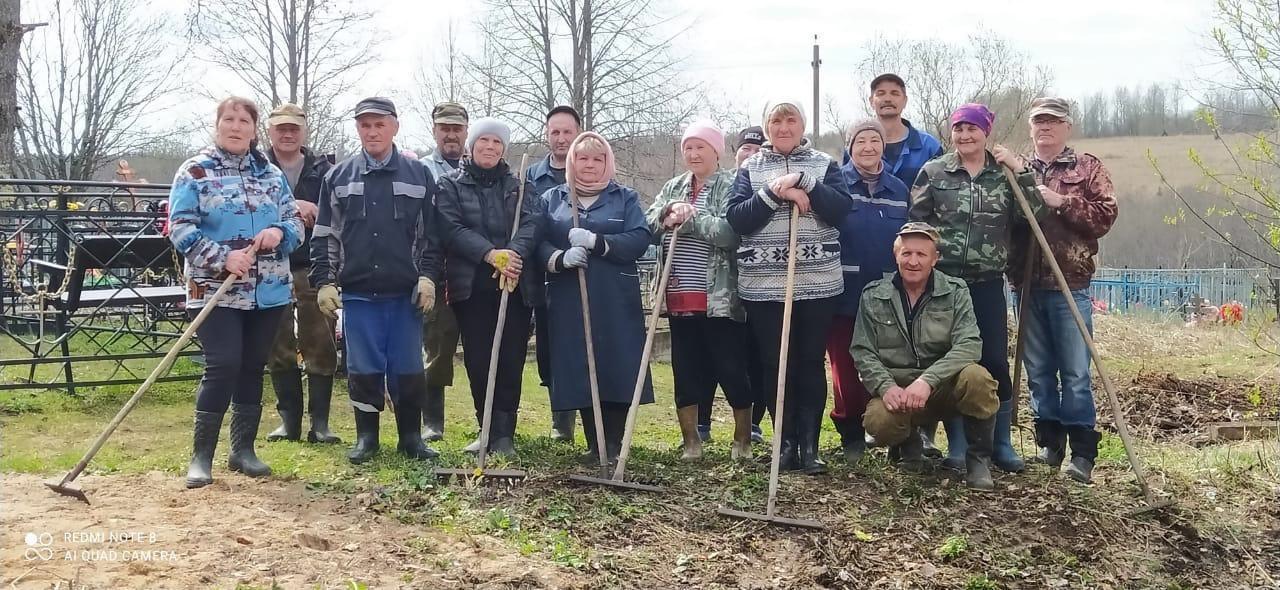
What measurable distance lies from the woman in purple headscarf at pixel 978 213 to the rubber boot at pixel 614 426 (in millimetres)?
1703

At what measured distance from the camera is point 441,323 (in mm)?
5863

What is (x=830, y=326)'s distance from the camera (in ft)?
16.0

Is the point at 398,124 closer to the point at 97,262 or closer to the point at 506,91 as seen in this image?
the point at 97,262

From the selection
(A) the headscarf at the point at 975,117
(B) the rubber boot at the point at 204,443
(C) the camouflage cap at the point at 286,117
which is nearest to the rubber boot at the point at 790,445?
(A) the headscarf at the point at 975,117

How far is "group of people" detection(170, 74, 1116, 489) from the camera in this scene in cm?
451

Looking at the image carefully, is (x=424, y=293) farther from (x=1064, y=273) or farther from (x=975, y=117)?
(x=1064, y=273)

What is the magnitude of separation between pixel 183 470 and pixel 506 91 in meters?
15.4

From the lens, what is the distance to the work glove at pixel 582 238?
15.7ft

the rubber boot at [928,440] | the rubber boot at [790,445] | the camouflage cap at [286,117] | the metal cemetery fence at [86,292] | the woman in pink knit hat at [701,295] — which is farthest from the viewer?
the metal cemetery fence at [86,292]

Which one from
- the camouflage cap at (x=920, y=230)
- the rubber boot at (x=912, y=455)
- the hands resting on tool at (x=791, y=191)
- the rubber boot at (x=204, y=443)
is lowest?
the rubber boot at (x=912, y=455)

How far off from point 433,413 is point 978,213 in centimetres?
346

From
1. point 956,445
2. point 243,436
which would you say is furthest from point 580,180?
point 956,445

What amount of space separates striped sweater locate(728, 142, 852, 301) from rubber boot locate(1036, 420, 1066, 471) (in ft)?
4.58

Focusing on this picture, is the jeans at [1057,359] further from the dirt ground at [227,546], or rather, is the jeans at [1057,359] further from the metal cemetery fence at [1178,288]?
the metal cemetery fence at [1178,288]
